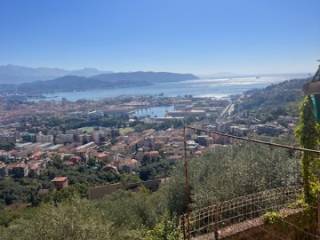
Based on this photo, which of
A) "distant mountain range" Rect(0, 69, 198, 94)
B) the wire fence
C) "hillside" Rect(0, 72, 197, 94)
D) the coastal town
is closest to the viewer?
the wire fence

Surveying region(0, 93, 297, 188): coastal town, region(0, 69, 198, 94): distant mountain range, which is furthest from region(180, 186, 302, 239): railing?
region(0, 69, 198, 94): distant mountain range

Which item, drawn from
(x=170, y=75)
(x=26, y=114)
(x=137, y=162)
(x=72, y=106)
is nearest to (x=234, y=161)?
(x=137, y=162)

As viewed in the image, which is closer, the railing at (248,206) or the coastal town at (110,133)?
the railing at (248,206)

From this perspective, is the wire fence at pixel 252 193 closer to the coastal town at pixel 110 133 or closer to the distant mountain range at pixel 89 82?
the coastal town at pixel 110 133

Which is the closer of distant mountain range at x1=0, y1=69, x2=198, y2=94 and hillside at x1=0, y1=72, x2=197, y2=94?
distant mountain range at x1=0, y1=69, x2=198, y2=94

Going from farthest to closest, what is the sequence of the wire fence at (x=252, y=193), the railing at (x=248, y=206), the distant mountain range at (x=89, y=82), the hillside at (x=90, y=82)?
the hillside at (x=90, y=82) → the distant mountain range at (x=89, y=82) → the railing at (x=248, y=206) → the wire fence at (x=252, y=193)

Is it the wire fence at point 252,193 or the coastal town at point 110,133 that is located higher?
the wire fence at point 252,193

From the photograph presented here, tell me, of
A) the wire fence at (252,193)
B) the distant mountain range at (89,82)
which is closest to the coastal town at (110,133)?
the wire fence at (252,193)

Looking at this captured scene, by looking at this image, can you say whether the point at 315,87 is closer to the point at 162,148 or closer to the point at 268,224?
the point at 268,224

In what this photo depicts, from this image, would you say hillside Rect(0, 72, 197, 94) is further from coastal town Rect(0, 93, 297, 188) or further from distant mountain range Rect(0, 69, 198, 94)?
coastal town Rect(0, 93, 297, 188)
